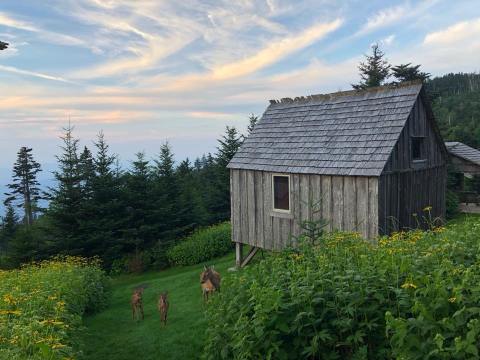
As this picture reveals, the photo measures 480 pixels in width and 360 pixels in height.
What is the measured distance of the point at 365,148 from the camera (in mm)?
10820

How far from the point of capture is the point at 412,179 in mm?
11609

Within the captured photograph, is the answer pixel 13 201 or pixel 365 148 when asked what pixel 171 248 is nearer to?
pixel 365 148

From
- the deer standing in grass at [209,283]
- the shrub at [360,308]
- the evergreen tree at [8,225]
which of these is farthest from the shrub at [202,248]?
the evergreen tree at [8,225]

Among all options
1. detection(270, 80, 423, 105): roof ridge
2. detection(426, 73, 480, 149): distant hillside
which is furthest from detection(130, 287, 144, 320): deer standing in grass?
detection(426, 73, 480, 149): distant hillside

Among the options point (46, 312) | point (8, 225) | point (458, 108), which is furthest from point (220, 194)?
point (458, 108)

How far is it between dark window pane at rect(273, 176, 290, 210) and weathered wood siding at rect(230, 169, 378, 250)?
189mm

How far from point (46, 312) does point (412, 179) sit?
9.99m

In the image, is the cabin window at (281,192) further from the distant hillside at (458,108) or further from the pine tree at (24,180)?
the pine tree at (24,180)

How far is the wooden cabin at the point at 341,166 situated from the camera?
34.7 feet

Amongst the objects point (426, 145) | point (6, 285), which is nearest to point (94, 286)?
point (6, 285)

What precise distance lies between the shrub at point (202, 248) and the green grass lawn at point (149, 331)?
6.70m

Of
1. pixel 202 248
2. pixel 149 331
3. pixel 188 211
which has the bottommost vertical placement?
pixel 202 248

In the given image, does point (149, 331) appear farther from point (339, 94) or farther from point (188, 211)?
point (188, 211)

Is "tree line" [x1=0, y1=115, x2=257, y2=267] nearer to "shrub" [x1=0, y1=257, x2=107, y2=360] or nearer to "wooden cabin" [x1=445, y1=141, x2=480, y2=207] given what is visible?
"shrub" [x1=0, y1=257, x2=107, y2=360]
